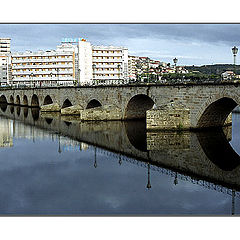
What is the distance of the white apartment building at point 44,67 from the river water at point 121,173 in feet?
207

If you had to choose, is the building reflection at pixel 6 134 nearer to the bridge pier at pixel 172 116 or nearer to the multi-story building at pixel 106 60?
the bridge pier at pixel 172 116

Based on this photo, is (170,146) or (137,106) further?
(137,106)

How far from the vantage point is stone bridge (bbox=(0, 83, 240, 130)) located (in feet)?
92.4

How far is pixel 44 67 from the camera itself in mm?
95438

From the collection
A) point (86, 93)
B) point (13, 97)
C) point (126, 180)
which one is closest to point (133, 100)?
point (86, 93)

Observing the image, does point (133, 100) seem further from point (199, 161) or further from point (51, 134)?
point (199, 161)

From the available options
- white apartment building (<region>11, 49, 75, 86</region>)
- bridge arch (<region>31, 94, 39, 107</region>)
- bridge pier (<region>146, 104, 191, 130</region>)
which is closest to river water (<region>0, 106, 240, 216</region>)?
bridge pier (<region>146, 104, 191, 130</region>)

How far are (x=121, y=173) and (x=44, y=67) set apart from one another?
264ft

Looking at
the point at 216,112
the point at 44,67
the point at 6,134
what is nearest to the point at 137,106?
the point at 216,112

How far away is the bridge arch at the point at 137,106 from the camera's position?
38656mm

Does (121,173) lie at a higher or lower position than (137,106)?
lower

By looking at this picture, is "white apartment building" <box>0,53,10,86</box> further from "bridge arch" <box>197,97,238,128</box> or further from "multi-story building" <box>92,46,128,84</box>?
"bridge arch" <box>197,97,238,128</box>

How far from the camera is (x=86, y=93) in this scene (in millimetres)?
46219

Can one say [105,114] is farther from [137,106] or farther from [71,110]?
[71,110]
